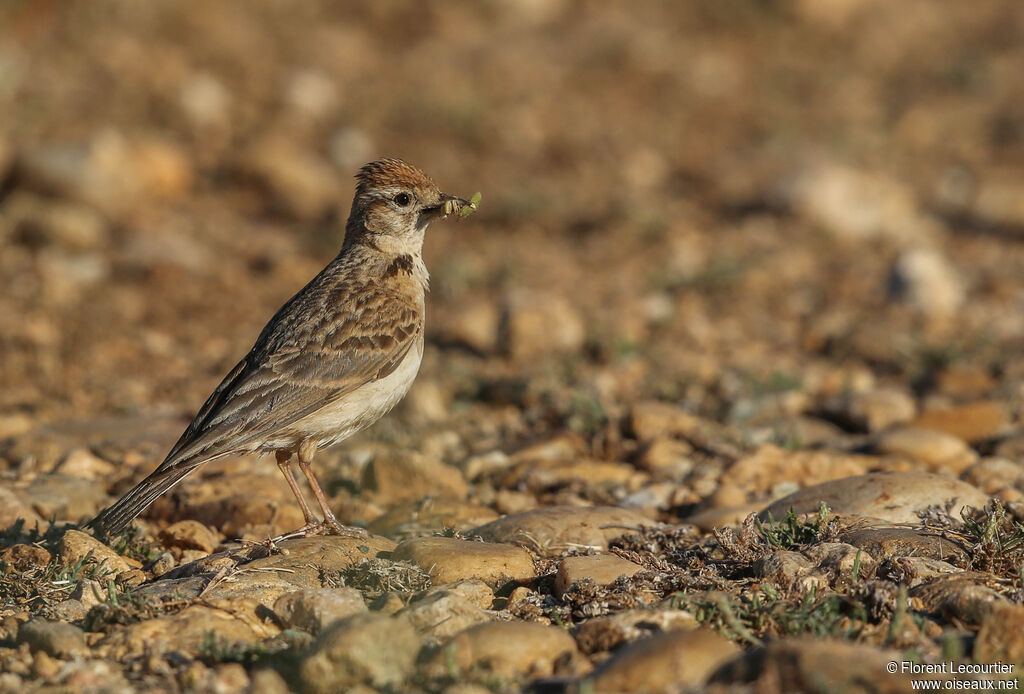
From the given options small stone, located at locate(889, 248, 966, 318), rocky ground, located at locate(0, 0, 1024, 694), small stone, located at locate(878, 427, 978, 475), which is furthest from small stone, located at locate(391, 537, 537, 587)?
small stone, located at locate(889, 248, 966, 318)

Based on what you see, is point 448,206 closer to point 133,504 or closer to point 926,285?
point 133,504

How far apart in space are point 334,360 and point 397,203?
1171mm

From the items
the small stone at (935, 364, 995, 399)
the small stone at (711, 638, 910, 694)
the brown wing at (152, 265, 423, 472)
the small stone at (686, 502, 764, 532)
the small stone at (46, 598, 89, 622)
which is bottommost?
the small stone at (711, 638, 910, 694)

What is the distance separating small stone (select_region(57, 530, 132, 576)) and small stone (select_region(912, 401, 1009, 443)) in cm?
519

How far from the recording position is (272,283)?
11242mm

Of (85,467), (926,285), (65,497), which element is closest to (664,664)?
(65,497)

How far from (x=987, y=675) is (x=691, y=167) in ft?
34.9

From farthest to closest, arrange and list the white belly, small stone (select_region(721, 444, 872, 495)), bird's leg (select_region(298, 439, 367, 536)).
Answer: small stone (select_region(721, 444, 872, 495)), the white belly, bird's leg (select_region(298, 439, 367, 536))

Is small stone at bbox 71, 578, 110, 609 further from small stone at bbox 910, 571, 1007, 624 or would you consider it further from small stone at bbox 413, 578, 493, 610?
small stone at bbox 910, 571, 1007, 624

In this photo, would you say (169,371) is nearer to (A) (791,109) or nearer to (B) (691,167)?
(B) (691,167)

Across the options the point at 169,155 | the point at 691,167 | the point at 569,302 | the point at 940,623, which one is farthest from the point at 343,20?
the point at 940,623

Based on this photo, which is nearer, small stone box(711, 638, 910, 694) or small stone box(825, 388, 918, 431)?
small stone box(711, 638, 910, 694)

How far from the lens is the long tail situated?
17.4 feet

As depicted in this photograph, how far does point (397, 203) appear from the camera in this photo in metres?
6.77
